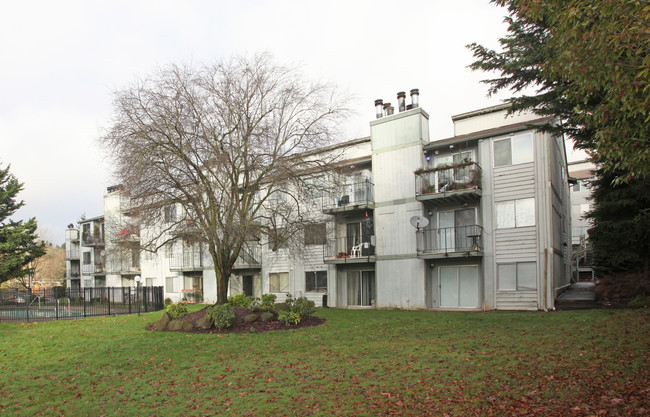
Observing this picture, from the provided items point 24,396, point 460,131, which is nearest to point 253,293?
point 460,131

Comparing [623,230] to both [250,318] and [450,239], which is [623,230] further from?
[250,318]

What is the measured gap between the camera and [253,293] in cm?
3027

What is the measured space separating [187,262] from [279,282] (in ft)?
30.8

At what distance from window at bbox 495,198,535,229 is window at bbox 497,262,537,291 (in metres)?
1.77

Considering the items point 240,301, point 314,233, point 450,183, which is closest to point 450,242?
point 450,183

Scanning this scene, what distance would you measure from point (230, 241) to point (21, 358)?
728 centimetres

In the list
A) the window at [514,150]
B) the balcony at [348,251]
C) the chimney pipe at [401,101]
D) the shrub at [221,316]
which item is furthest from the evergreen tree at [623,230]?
the shrub at [221,316]

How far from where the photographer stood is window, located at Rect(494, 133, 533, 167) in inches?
778

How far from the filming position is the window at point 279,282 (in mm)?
27844

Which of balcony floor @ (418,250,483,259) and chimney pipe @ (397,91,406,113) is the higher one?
chimney pipe @ (397,91,406,113)

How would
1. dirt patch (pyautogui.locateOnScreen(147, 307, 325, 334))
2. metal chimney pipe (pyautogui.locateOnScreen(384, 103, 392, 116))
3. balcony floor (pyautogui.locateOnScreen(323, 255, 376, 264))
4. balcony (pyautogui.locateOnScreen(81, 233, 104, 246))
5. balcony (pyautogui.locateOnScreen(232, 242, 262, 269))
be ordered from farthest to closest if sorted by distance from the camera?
balcony (pyautogui.locateOnScreen(81, 233, 104, 246)) < balcony (pyautogui.locateOnScreen(232, 242, 262, 269)) < metal chimney pipe (pyautogui.locateOnScreen(384, 103, 392, 116)) < balcony floor (pyautogui.locateOnScreen(323, 255, 376, 264)) < dirt patch (pyautogui.locateOnScreen(147, 307, 325, 334))

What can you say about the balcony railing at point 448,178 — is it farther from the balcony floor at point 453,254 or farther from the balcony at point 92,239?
the balcony at point 92,239

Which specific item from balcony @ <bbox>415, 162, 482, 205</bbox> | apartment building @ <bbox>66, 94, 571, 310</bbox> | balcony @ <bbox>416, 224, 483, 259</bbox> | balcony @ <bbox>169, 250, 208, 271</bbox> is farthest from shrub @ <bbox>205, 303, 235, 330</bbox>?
balcony @ <bbox>169, 250, 208, 271</bbox>

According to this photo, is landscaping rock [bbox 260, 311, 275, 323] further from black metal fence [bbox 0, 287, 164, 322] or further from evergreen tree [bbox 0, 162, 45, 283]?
evergreen tree [bbox 0, 162, 45, 283]
